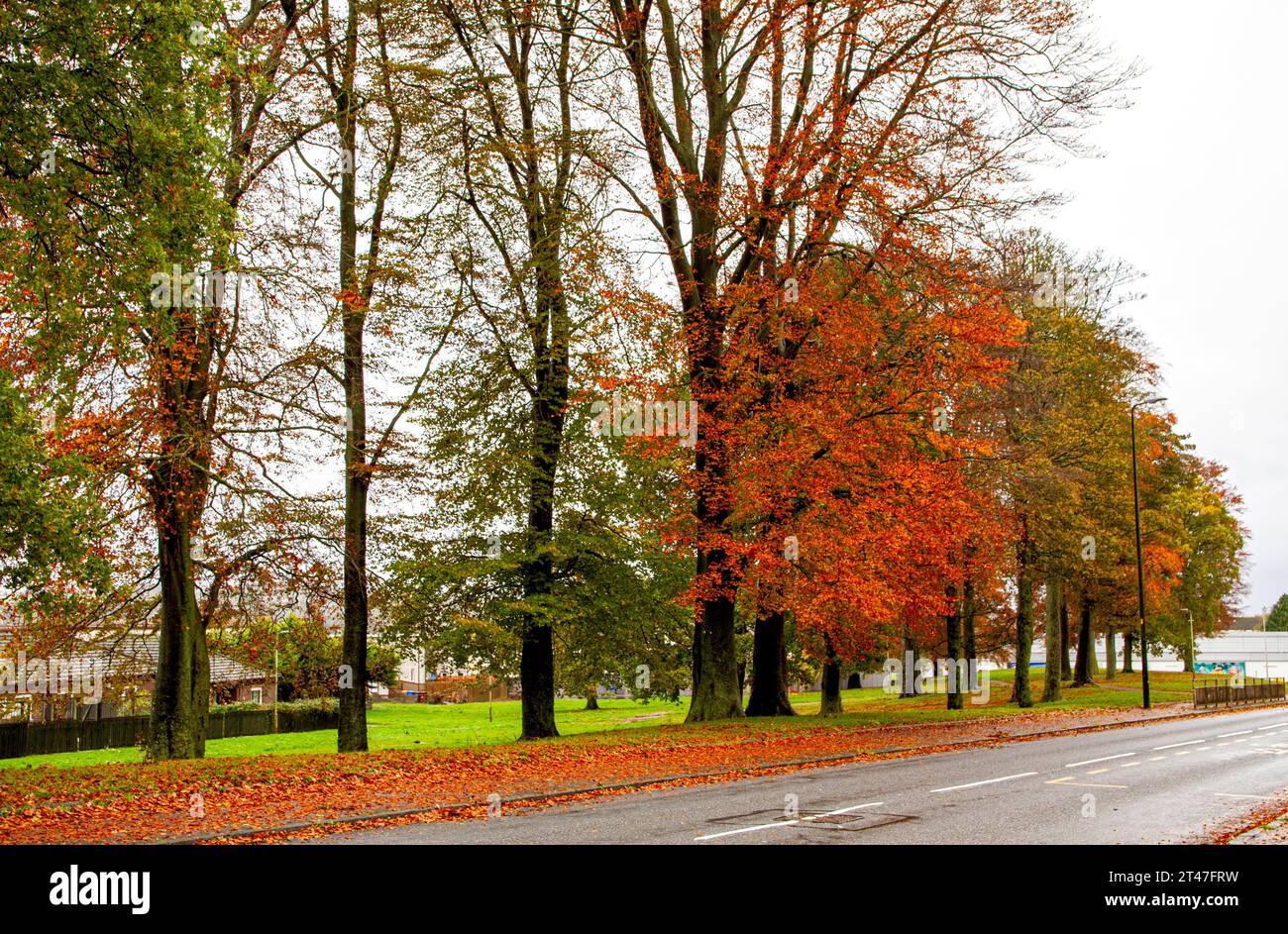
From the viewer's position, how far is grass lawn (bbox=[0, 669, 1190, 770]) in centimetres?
3397

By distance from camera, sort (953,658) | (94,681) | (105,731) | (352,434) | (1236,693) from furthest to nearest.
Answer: (105,731), (1236,693), (94,681), (953,658), (352,434)

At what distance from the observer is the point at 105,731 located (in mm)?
45375

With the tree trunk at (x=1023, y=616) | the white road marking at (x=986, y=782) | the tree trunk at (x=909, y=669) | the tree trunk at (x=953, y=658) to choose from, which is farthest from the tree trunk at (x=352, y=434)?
the tree trunk at (x=909, y=669)

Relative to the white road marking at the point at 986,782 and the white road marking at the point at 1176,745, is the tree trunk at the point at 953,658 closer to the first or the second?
the white road marking at the point at 1176,745

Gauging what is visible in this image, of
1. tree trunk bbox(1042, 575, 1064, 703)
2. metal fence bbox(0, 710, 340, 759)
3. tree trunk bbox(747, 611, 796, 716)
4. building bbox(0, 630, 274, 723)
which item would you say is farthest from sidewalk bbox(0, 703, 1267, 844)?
tree trunk bbox(1042, 575, 1064, 703)

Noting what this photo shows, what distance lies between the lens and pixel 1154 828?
11.5m

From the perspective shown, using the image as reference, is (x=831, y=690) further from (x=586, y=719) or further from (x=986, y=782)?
(x=986, y=782)

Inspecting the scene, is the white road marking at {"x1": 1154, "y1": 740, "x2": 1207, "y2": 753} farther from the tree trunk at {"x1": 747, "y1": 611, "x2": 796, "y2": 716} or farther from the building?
the building

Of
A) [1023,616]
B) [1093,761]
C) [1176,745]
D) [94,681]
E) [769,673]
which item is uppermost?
[1023,616]

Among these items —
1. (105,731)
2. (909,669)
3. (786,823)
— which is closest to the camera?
(786,823)

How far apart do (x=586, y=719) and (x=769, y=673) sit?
92.9 ft

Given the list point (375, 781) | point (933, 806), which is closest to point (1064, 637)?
point (933, 806)

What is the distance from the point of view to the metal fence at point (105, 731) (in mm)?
42438
